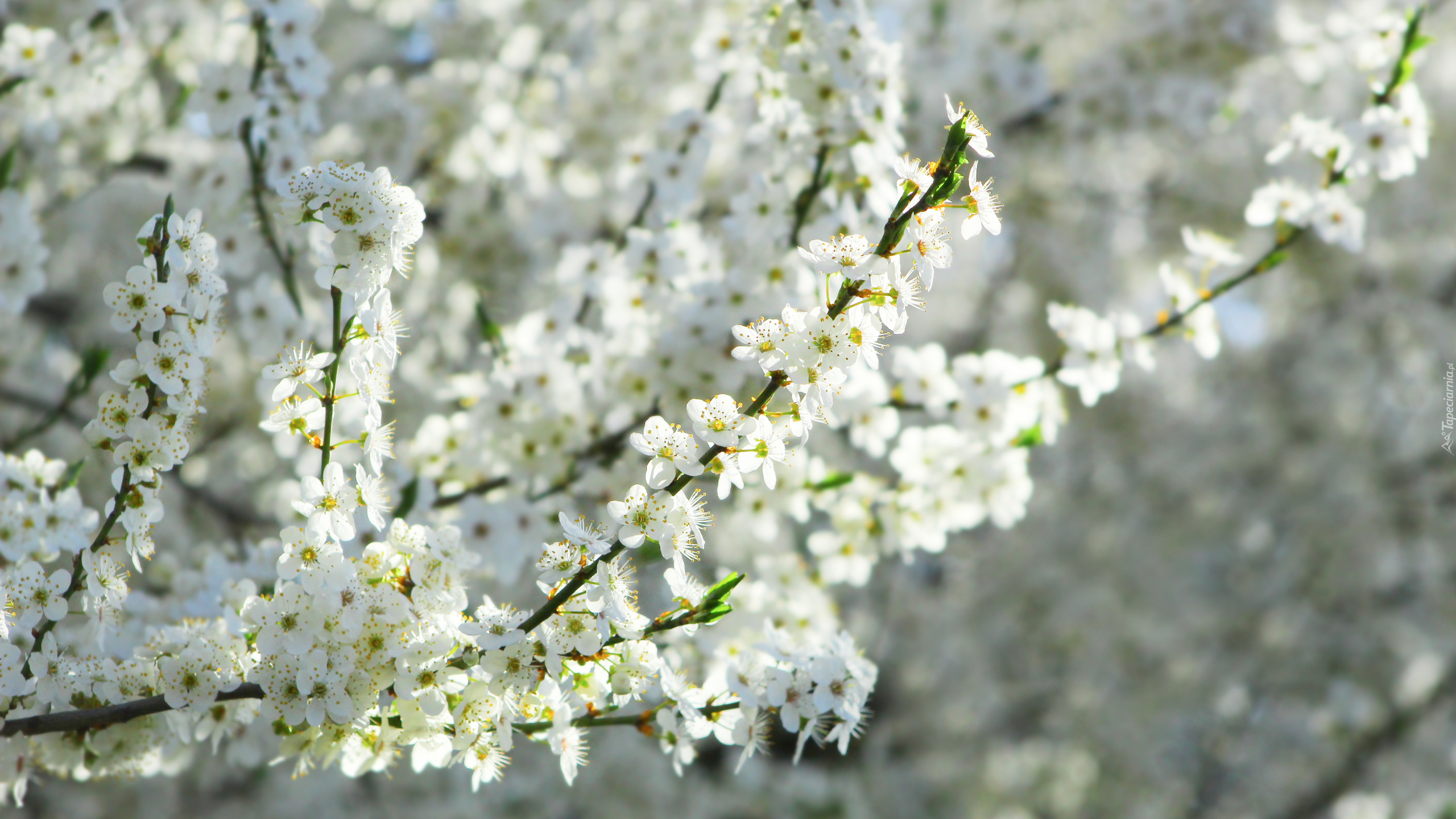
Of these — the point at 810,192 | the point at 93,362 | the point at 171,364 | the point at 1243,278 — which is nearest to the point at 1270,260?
the point at 1243,278

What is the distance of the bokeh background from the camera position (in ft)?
17.2

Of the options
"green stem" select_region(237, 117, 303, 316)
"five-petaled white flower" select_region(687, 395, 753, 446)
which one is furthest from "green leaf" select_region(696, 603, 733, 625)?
"green stem" select_region(237, 117, 303, 316)

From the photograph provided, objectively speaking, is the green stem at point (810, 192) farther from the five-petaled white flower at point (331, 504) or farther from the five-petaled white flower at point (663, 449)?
the five-petaled white flower at point (331, 504)

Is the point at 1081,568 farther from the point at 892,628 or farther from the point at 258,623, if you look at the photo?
the point at 258,623

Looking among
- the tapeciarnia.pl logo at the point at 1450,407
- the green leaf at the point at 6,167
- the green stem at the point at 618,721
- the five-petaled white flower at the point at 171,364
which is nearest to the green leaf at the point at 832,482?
the green stem at the point at 618,721

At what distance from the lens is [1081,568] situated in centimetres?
812

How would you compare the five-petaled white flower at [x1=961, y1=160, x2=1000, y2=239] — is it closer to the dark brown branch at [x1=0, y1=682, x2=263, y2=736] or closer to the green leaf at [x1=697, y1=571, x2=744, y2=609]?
the green leaf at [x1=697, y1=571, x2=744, y2=609]

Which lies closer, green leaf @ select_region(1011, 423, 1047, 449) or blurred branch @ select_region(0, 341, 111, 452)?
blurred branch @ select_region(0, 341, 111, 452)

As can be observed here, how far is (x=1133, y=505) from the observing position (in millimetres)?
8219

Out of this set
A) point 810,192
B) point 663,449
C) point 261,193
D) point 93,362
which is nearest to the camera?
point 663,449

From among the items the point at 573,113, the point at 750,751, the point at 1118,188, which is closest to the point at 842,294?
the point at 750,751

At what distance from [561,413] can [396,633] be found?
1506mm

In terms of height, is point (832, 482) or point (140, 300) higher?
point (832, 482)

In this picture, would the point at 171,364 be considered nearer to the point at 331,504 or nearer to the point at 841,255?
the point at 331,504
